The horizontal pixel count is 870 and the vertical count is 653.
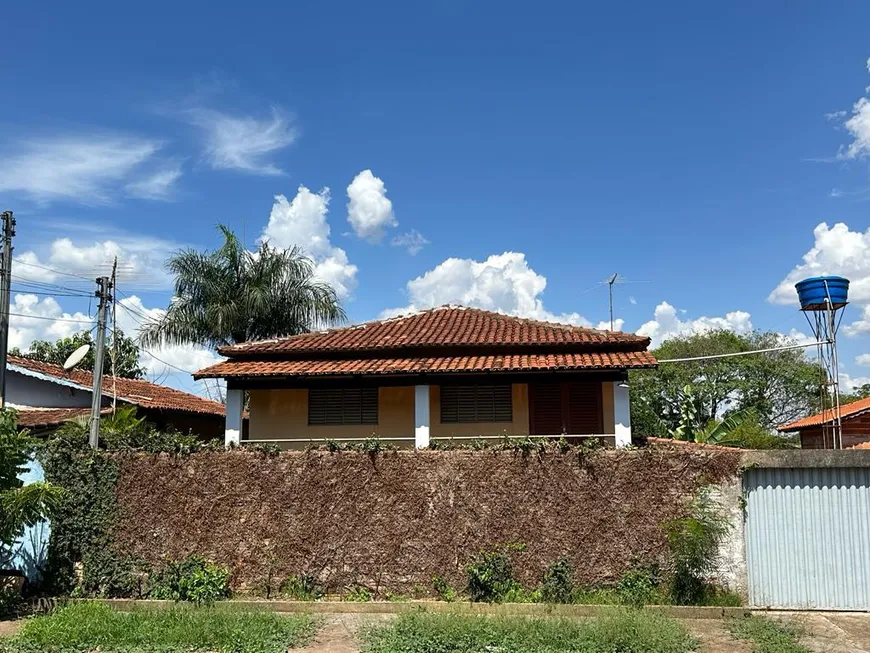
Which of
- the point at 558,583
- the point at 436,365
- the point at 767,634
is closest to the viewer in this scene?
the point at 767,634

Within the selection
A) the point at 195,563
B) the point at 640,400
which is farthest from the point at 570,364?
the point at 640,400

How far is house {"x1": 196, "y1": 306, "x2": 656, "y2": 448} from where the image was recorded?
16078 millimetres

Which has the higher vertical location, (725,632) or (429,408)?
(429,408)

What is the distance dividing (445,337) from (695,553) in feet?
28.0

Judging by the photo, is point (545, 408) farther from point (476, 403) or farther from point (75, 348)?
point (75, 348)

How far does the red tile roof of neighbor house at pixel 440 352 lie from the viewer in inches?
629

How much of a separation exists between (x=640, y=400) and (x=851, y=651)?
1195 inches

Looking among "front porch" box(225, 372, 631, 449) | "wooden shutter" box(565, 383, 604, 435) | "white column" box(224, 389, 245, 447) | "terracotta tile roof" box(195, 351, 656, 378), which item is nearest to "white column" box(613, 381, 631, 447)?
"front porch" box(225, 372, 631, 449)

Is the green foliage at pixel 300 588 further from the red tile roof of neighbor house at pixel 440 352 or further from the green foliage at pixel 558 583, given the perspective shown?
the red tile roof of neighbor house at pixel 440 352

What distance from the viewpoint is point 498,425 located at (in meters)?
17.1

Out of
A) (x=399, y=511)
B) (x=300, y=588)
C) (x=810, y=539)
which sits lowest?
(x=300, y=588)

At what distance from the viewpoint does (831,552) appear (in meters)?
10.6

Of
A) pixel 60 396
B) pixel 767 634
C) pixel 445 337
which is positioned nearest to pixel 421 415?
pixel 445 337

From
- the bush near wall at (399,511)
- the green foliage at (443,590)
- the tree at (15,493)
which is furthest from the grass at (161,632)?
the green foliage at (443,590)
